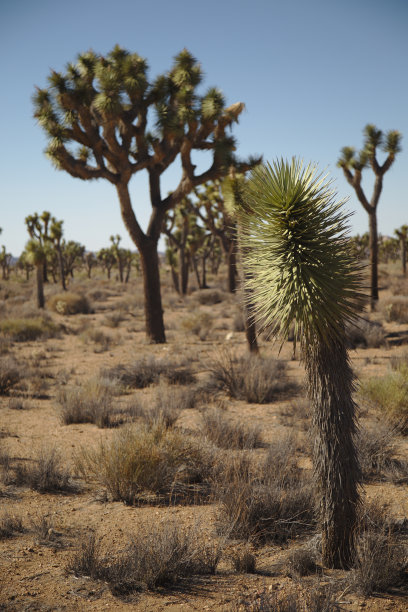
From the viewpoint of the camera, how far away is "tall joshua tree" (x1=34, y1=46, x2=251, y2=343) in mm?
13219

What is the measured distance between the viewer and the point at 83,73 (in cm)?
1364

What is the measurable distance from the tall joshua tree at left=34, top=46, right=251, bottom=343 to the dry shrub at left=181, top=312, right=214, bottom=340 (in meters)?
2.71

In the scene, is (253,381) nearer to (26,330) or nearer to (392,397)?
(392,397)

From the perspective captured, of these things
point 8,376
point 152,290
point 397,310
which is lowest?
point 8,376

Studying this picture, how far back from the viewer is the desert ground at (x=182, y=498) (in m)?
3.50

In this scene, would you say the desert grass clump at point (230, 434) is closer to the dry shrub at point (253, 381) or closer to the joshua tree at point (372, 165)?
the dry shrub at point (253, 381)

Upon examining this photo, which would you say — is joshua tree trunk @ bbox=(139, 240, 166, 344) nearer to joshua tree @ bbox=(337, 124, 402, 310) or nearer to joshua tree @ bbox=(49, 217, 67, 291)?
joshua tree @ bbox=(337, 124, 402, 310)

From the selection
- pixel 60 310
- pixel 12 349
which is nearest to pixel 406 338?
pixel 12 349

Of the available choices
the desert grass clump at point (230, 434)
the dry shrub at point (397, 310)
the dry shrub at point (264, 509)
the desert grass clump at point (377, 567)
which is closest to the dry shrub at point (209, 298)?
the dry shrub at point (397, 310)

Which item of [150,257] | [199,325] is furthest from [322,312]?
[199,325]

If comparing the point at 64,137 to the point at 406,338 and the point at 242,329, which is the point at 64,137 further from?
the point at 406,338

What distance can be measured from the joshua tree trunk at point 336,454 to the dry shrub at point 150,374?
6.62 metres

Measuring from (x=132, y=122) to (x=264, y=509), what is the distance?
1246 cm

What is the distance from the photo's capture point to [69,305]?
25062 millimetres
